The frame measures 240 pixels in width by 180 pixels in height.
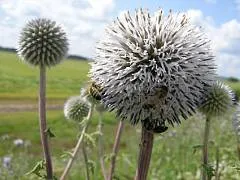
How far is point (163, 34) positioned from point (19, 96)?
5634 cm

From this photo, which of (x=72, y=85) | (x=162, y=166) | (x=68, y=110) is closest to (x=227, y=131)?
(x=162, y=166)

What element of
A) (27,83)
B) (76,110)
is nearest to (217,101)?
(76,110)

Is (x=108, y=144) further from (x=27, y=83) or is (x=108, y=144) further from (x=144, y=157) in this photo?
(x=27, y=83)

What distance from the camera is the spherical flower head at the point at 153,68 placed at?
8.77 feet

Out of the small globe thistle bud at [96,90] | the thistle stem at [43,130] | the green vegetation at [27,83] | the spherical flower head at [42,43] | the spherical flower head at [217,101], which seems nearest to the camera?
the small globe thistle bud at [96,90]

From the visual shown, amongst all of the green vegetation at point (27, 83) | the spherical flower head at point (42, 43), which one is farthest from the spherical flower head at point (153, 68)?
the green vegetation at point (27, 83)

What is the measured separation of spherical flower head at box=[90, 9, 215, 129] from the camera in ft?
8.77

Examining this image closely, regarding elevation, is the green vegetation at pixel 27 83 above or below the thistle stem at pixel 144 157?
above

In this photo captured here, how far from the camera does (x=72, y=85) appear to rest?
72.6 metres

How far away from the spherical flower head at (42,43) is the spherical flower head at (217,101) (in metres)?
2.01

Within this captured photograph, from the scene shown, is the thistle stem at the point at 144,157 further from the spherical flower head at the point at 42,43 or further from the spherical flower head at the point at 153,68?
the spherical flower head at the point at 42,43

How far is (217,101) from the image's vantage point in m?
3.51

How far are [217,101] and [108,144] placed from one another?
17773 mm

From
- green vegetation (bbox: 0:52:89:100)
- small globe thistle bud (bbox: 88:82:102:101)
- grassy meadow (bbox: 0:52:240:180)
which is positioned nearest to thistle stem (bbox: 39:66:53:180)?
grassy meadow (bbox: 0:52:240:180)
